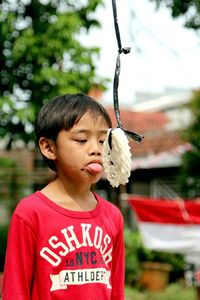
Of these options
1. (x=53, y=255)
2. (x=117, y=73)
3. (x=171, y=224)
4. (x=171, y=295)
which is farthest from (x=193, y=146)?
(x=53, y=255)

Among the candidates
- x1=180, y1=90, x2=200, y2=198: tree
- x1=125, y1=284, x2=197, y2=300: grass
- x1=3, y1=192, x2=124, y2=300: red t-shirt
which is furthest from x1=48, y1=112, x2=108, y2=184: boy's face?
x1=180, y1=90, x2=200, y2=198: tree

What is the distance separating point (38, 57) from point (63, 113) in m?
5.06

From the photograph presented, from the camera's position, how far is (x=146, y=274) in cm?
1177

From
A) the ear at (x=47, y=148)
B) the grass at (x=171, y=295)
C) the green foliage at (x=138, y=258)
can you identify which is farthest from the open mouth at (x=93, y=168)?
the green foliage at (x=138, y=258)

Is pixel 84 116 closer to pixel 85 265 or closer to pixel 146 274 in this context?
pixel 85 265

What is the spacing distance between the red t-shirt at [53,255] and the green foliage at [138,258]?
30.9 feet

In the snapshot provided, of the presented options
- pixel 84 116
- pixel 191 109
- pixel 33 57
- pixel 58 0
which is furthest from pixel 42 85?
pixel 84 116

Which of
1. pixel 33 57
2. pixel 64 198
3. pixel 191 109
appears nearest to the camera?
pixel 64 198

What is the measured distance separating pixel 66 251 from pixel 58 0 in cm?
556

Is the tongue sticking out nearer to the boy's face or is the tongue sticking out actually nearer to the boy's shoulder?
the boy's face

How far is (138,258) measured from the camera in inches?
480

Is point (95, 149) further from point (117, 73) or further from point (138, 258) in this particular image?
point (138, 258)

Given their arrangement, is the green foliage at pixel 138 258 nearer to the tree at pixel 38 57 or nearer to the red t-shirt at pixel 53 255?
the tree at pixel 38 57

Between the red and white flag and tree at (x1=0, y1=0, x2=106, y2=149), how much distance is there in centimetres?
138
